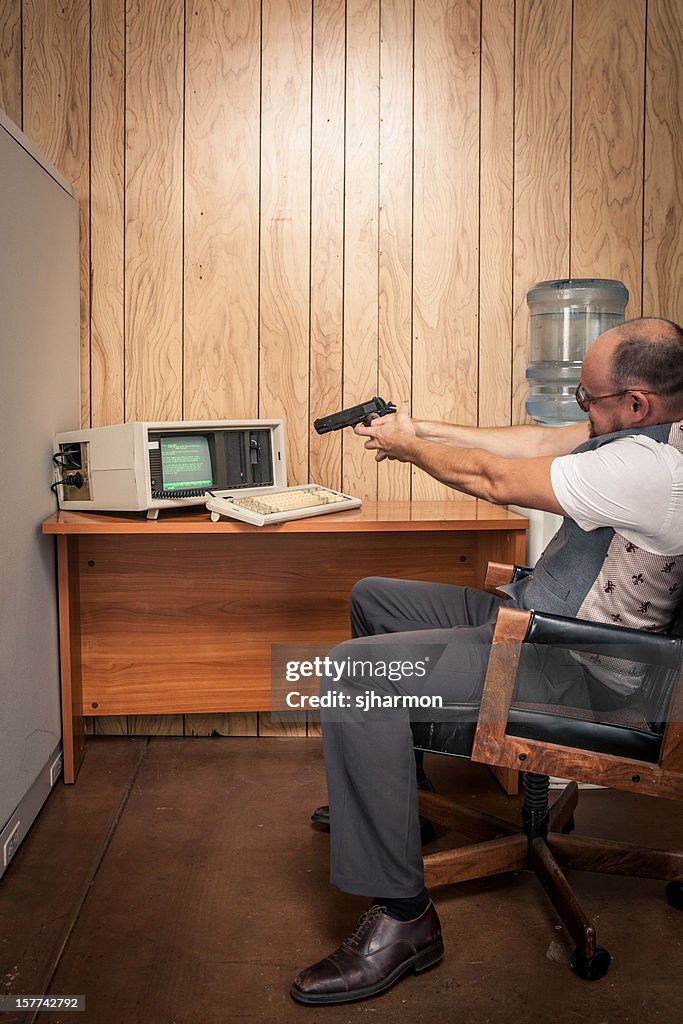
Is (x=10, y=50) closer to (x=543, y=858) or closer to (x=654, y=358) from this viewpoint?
(x=654, y=358)

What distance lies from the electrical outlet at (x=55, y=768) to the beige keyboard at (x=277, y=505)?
839 mm

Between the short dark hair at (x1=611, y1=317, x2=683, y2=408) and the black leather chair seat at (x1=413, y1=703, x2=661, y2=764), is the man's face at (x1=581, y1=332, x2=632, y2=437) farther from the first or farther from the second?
the black leather chair seat at (x1=413, y1=703, x2=661, y2=764)

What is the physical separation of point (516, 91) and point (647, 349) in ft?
4.92

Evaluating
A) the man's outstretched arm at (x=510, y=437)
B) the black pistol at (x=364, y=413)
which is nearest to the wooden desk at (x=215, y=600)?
the man's outstretched arm at (x=510, y=437)

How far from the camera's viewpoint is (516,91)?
2875mm

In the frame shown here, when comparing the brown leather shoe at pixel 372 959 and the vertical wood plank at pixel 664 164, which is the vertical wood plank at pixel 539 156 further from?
the brown leather shoe at pixel 372 959

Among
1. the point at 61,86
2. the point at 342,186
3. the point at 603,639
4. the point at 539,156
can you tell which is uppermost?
the point at 61,86

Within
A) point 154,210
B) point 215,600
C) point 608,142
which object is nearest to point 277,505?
point 215,600

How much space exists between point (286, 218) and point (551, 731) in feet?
6.07

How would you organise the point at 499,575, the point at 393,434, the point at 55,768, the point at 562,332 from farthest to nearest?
the point at 562,332
the point at 55,768
the point at 393,434
the point at 499,575

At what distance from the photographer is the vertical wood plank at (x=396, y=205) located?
9.32 feet

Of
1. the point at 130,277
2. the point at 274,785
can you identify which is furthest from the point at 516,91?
the point at 274,785

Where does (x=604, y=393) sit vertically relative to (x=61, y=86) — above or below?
below

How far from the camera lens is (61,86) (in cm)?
279
